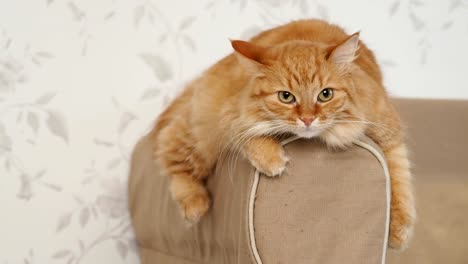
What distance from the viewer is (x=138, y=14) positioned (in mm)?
1787

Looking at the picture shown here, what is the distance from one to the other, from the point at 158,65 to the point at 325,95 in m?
0.97

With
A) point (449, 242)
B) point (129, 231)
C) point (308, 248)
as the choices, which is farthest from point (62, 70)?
point (449, 242)

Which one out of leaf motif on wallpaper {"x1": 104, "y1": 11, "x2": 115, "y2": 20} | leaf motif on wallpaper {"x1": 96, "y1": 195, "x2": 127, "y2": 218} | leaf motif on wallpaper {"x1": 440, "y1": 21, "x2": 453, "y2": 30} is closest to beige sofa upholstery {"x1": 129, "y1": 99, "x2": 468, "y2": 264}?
leaf motif on wallpaper {"x1": 96, "y1": 195, "x2": 127, "y2": 218}

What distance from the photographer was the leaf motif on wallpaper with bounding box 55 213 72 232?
69.8 inches

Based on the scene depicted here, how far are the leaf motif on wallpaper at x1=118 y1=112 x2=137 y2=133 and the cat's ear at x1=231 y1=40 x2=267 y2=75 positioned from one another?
889mm

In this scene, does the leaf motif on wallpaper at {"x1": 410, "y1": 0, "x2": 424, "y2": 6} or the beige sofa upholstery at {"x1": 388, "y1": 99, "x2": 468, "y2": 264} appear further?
the leaf motif on wallpaper at {"x1": 410, "y1": 0, "x2": 424, "y2": 6}

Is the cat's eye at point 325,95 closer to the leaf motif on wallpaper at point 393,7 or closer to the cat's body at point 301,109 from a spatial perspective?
the cat's body at point 301,109

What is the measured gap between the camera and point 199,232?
4.11ft

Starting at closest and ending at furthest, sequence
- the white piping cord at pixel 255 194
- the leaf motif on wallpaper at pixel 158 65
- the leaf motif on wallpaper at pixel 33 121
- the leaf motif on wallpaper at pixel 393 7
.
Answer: the white piping cord at pixel 255 194, the leaf motif on wallpaper at pixel 33 121, the leaf motif on wallpaper at pixel 158 65, the leaf motif on wallpaper at pixel 393 7

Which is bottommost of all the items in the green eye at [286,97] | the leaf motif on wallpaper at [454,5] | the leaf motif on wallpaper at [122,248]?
the leaf motif on wallpaper at [122,248]

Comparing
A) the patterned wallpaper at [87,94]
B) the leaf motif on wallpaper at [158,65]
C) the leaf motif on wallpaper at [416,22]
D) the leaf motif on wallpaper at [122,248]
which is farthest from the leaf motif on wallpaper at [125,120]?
the leaf motif on wallpaper at [416,22]

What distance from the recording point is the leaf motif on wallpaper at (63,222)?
5.82ft

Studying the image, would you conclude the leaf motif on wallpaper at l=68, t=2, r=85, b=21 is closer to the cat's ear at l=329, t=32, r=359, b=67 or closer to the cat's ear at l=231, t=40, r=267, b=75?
the cat's ear at l=231, t=40, r=267, b=75

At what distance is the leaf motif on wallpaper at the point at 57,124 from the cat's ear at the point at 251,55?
0.94m
